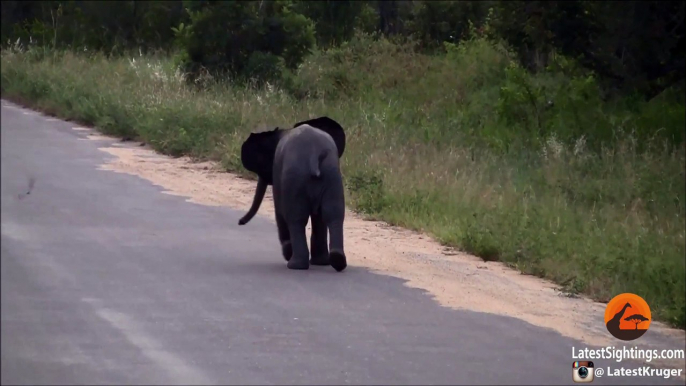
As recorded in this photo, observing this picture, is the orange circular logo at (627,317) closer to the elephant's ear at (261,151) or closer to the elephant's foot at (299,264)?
the elephant's foot at (299,264)

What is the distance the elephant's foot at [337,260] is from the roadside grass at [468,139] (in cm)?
165

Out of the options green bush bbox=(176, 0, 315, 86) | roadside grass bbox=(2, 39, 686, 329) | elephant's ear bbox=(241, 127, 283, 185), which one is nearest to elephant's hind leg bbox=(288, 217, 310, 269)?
elephant's ear bbox=(241, 127, 283, 185)

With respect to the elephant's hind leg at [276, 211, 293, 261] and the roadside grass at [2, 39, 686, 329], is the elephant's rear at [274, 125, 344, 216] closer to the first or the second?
the elephant's hind leg at [276, 211, 293, 261]

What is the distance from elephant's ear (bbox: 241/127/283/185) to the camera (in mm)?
9273

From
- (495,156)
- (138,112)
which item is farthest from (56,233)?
(138,112)

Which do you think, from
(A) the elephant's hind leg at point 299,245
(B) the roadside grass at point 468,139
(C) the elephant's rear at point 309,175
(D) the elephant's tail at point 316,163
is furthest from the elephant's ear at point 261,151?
(B) the roadside grass at point 468,139

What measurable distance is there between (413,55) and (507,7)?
28.2ft

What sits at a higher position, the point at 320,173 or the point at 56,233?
the point at 320,173

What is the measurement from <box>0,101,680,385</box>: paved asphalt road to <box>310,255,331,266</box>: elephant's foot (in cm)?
11

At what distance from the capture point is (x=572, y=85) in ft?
65.5

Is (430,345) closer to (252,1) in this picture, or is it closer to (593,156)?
(593,156)

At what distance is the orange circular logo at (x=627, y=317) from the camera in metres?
7.21

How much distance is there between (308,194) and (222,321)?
167cm

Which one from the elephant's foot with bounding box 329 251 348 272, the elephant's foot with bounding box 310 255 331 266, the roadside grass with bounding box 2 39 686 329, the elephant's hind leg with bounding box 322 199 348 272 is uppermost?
the elephant's hind leg with bounding box 322 199 348 272
